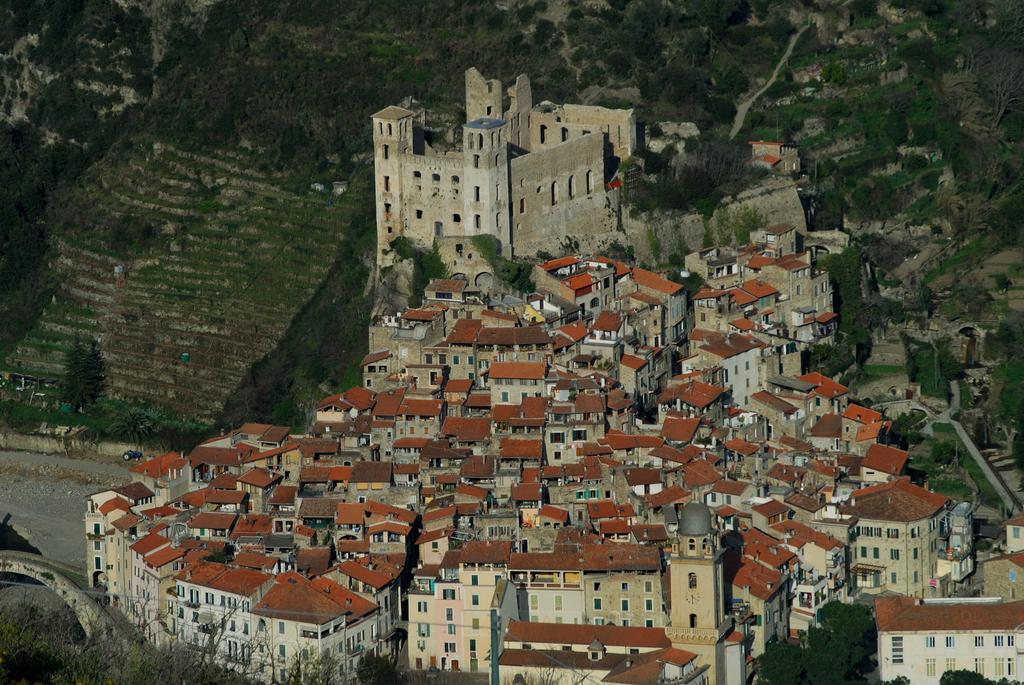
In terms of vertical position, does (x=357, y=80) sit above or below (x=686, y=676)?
above

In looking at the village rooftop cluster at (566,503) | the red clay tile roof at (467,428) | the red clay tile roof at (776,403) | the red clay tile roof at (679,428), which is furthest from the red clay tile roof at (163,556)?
the red clay tile roof at (776,403)

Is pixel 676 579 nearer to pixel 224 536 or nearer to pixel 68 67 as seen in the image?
pixel 224 536

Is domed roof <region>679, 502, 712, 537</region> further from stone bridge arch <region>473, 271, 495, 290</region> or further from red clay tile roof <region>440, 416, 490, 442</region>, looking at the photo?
stone bridge arch <region>473, 271, 495, 290</region>

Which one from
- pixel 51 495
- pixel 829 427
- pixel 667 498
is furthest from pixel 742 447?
pixel 51 495

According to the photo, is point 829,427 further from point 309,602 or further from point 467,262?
point 309,602

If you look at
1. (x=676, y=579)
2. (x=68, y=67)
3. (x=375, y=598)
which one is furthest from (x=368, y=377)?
(x=68, y=67)

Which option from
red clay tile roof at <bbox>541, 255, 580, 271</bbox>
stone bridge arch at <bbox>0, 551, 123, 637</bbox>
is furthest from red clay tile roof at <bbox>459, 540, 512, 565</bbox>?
red clay tile roof at <bbox>541, 255, 580, 271</bbox>
